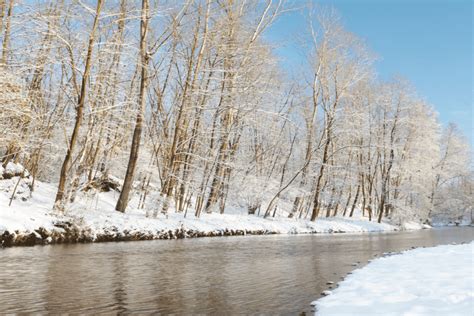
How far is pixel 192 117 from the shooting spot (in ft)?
75.8

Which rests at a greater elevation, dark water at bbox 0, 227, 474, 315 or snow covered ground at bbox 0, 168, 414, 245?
snow covered ground at bbox 0, 168, 414, 245

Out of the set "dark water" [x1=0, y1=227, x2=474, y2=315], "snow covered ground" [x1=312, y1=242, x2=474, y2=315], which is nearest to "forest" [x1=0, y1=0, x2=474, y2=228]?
"dark water" [x1=0, y1=227, x2=474, y2=315]

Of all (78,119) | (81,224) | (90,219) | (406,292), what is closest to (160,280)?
(406,292)

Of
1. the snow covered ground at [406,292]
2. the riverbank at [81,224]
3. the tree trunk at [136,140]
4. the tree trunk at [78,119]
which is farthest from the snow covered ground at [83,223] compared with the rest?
the snow covered ground at [406,292]

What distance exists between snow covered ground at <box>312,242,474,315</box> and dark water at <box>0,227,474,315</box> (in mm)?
529

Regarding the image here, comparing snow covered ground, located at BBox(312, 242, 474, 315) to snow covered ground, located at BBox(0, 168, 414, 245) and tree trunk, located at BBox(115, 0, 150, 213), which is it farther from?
tree trunk, located at BBox(115, 0, 150, 213)

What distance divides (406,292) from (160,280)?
15.1ft

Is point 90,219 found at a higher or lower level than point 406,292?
higher

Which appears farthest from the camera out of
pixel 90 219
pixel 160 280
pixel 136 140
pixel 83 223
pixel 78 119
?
pixel 136 140

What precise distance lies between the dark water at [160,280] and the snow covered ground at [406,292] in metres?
0.53

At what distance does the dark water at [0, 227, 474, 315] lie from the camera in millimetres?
6371

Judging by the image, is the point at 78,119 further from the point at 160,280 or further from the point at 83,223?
the point at 160,280

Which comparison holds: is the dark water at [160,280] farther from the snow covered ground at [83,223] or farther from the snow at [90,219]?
the snow at [90,219]

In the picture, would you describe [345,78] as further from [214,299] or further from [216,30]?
[214,299]
